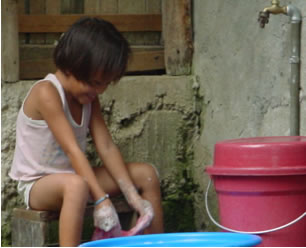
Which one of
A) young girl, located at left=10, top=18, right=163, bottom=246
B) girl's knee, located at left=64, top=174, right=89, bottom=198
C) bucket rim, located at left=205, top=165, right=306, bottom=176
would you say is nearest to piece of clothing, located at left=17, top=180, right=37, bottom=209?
young girl, located at left=10, top=18, right=163, bottom=246

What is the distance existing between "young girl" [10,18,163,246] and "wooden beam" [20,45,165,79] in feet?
1.96

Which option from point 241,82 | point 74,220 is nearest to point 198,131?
point 241,82

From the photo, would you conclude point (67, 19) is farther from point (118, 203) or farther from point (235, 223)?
point (235, 223)

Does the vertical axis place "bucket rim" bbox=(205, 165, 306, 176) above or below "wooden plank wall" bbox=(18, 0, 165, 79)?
below

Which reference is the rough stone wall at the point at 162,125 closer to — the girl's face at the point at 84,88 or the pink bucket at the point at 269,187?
the girl's face at the point at 84,88

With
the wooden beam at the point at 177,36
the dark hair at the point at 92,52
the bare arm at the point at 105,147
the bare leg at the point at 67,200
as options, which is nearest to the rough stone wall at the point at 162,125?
the wooden beam at the point at 177,36

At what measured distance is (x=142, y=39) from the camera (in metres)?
4.00

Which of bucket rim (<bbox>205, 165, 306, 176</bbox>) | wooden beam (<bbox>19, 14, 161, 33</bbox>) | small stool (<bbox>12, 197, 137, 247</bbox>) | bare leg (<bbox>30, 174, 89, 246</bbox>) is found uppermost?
wooden beam (<bbox>19, 14, 161, 33</bbox>)

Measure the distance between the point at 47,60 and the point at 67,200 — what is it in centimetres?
118

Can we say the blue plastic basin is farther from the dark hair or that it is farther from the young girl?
the dark hair

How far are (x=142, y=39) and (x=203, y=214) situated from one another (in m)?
0.99

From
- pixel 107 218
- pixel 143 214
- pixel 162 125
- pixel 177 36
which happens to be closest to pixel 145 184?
pixel 143 214

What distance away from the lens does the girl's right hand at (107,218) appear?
9.22 feet

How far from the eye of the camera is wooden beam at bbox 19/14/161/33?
3.73 m
